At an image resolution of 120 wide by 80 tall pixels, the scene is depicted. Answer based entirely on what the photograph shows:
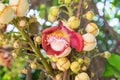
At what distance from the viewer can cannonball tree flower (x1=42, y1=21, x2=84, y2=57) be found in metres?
0.61

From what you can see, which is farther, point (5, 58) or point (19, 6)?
point (5, 58)

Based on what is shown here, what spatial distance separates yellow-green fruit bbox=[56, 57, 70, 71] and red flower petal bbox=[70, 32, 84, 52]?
29 millimetres

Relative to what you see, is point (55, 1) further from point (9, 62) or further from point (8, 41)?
point (8, 41)

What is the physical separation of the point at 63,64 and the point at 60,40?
0.08 meters

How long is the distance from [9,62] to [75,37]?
0.89ft

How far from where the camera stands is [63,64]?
22.7 inches

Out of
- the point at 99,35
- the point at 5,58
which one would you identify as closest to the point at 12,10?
the point at 5,58

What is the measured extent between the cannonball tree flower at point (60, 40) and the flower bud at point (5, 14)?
0.07 meters

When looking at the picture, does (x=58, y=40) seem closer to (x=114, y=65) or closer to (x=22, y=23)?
(x=22, y=23)

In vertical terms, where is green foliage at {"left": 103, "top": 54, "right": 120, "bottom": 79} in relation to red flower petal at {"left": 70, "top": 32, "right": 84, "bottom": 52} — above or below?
below

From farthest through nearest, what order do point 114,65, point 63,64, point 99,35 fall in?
point 99,35 → point 114,65 → point 63,64

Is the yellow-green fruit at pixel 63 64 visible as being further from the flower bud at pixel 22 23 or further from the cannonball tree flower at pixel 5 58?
the cannonball tree flower at pixel 5 58

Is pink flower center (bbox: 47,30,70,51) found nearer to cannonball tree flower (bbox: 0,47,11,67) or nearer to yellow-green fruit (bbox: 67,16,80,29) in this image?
yellow-green fruit (bbox: 67,16,80,29)

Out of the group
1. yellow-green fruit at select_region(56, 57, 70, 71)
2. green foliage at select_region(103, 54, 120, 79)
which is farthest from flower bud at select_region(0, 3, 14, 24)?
green foliage at select_region(103, 54, 120, 79)
